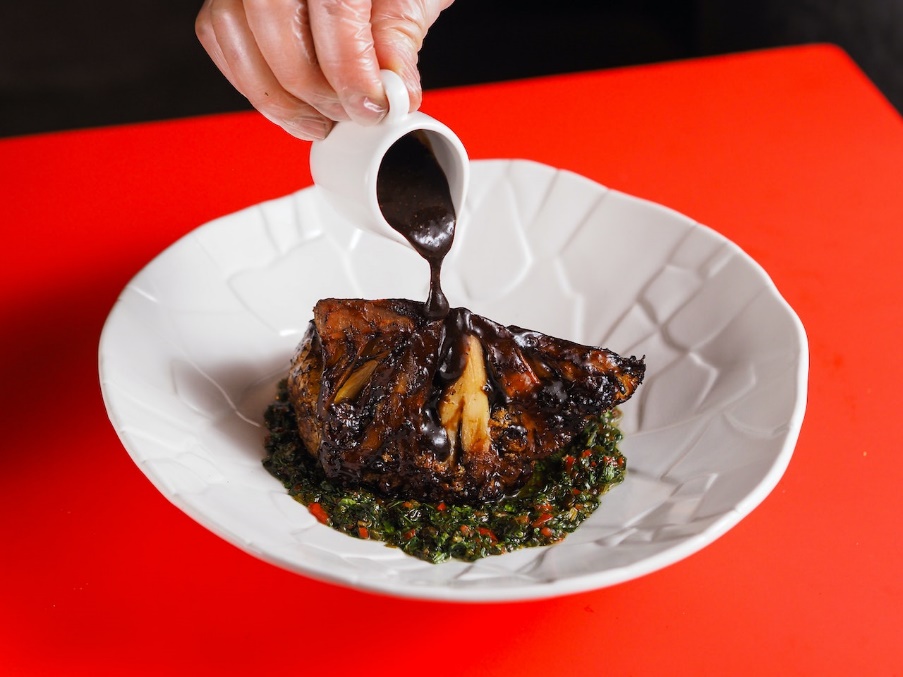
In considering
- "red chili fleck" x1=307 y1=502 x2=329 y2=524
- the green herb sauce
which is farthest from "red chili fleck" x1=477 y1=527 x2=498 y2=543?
"red chili fleck" x1=307 y1=502 x2=329 y2=524

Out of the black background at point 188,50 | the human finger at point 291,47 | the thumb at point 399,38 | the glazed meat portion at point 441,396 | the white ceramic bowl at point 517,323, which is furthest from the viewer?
the black background at point 188,50

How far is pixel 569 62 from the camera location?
7.72 meters

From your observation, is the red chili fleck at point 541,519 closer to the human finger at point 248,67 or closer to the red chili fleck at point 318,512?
the red chili fleck at point 318,512

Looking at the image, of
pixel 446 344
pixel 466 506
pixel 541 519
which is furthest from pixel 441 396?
pixel 541 519

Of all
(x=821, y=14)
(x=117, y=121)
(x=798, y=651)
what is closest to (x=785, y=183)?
(x=798, y=651)

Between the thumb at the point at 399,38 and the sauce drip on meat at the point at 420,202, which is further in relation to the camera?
the sauce drip on meat at the point at 420,202

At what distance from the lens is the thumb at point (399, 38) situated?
8.01 feet

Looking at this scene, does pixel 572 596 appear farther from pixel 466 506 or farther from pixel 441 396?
pixel 441 396

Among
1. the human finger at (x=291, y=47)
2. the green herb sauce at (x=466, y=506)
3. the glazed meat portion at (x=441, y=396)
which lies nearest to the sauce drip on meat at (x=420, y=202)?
the glazed meat portion at (x=441, y=396)

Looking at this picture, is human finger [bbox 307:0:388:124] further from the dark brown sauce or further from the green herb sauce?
the green herb sauce

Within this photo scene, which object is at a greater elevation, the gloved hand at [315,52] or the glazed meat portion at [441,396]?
the gloved hand at [315,52]

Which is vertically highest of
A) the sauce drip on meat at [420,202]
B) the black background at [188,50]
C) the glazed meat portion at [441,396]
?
the sauce drip on meat at [420,202]

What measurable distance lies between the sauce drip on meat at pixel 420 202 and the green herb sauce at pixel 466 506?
0.57 m

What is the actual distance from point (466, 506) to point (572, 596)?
397 millimetres
